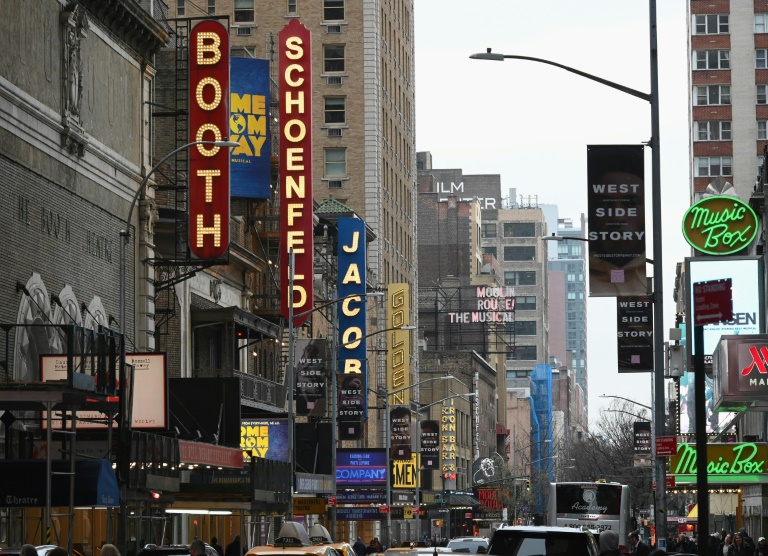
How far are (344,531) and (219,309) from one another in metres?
36.9

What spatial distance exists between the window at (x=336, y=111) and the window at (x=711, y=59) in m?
35.4

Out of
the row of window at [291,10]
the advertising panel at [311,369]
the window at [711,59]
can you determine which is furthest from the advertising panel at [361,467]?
the window at [711,59]

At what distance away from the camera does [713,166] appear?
11794 cm

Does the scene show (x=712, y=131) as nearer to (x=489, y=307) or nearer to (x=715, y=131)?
(x=715, y=131)

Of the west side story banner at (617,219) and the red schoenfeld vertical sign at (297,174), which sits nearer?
Answer: the west side story banner at (617,219)

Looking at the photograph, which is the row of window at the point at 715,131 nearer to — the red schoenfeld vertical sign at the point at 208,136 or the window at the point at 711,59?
the window at the point at 711,59

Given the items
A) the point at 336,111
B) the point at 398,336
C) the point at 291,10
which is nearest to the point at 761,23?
the point at 336,111

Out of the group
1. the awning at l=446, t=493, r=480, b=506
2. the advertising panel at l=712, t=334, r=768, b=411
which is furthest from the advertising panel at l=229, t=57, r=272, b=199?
the awning at l=446, t=493, r=480, b=506

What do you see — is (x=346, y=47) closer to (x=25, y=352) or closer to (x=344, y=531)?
(x=344, y=531)

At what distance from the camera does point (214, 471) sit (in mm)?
41594

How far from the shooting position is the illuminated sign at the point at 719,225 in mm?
45688

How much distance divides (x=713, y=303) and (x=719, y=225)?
1113 inches

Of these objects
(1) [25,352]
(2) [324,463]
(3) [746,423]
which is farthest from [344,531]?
(1) [25,352]

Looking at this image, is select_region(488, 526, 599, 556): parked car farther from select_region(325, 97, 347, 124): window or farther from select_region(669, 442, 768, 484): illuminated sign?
select_region(325, 97, 347, 124): window
